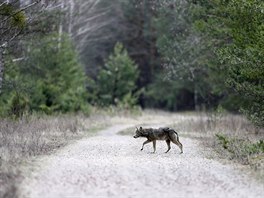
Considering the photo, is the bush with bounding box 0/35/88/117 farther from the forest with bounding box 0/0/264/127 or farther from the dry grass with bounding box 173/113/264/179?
the dry grass with bounding box 173/113/264/179

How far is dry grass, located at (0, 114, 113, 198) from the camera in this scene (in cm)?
1380

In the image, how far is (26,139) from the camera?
67.1ft

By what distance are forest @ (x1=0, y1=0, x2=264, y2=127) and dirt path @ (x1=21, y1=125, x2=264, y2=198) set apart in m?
5.40

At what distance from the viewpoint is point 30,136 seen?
21.5m

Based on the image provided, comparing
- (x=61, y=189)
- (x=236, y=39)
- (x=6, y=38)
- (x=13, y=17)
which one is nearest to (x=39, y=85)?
(x=6, y=38)

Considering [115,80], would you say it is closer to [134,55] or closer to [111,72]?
[111,72]

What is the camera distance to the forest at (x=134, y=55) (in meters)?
22.9

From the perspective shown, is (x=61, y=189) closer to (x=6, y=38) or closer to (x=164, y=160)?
(x=164, y=160)

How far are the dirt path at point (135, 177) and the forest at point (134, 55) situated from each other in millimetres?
5397

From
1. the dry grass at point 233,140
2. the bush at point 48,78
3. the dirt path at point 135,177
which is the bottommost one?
the dry grass at point 233,140

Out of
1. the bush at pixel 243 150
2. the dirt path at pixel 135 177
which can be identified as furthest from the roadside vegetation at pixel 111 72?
the dirt path at pixel 135 177

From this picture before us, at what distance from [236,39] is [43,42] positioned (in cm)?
1498

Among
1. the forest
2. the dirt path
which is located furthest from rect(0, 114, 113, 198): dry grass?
the forest

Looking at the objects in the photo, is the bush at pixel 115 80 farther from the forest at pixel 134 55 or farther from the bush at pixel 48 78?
the bush at pixel 48 78
